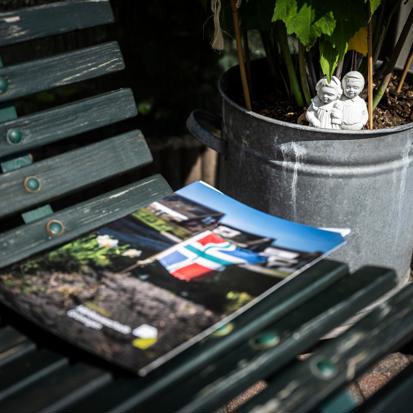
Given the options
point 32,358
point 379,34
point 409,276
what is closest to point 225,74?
point 379,34

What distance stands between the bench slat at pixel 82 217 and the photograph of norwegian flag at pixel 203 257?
227 millimetres

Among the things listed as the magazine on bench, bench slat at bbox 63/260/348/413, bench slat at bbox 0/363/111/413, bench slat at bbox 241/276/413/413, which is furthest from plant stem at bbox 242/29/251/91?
bench slat at bbox 0/363/111/413

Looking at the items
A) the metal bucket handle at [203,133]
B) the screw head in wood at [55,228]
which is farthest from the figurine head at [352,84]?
the screw head in wood at [55,228]

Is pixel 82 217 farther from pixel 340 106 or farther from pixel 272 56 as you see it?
pixel 272 56

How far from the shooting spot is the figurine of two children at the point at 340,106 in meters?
1.97

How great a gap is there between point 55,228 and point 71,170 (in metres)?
0.14

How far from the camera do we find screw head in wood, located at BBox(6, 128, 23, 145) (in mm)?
1564

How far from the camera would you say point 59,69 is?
164cm

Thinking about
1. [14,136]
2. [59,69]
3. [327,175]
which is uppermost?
[59,69]

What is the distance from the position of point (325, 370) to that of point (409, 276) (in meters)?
1.62

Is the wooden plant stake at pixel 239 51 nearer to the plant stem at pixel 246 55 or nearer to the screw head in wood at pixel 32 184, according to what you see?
the plant stem at pixel 246 55

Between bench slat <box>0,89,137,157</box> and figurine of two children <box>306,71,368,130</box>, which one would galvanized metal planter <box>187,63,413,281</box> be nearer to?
figurine of two children <box>306,71,368,130</box>

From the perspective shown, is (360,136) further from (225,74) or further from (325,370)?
(325,370)

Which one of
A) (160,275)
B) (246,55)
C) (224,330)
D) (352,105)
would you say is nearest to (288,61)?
(246,55)
